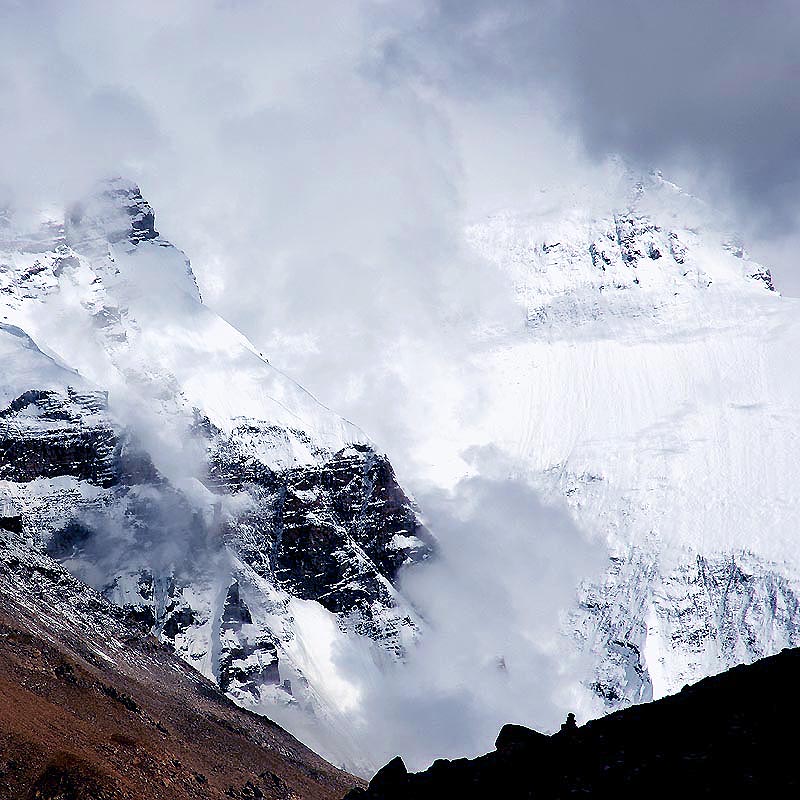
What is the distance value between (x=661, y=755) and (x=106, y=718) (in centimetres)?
7174

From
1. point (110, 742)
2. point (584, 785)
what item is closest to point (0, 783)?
point (110, 742)

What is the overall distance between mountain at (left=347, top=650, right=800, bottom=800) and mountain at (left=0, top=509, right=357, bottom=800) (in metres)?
26.7

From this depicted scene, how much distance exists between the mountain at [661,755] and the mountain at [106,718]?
2669 centimetres

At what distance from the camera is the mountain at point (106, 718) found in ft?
257

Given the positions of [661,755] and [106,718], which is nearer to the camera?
[661,755]

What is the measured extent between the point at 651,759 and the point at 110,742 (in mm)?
53986

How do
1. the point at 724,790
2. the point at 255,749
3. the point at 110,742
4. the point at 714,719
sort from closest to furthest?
the point at 724,790 → the point at 714,719 → the point at 110,742 → the point at 255,749

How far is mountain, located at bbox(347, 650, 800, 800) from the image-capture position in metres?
46.8

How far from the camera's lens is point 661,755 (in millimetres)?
50469

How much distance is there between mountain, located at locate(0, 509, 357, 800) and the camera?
3086 inches

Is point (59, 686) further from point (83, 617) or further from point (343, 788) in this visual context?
point (343, 788)

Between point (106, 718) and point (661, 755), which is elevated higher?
point (106, 718)

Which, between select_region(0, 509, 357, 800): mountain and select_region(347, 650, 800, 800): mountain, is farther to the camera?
select_region(0, 509, 357, 800): mountain

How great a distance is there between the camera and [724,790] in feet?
149
